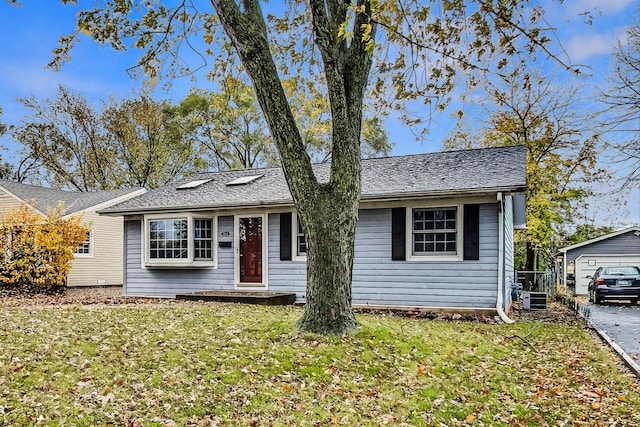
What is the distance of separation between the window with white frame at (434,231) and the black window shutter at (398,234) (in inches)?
7.3

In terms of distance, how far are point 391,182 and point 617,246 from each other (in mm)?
Answer: 17940

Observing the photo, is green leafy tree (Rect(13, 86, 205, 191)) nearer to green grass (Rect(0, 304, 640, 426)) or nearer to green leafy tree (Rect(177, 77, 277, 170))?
green leafy tree (Rect(177, 77, 277, 170))

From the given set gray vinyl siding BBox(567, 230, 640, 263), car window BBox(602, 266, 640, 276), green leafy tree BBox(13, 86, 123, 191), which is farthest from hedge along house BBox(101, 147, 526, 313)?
green leafy tree BBox(13, 86, 123, 191)

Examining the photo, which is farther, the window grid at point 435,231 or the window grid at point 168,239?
the window grid at point 168,239

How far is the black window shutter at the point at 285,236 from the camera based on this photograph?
451 inches

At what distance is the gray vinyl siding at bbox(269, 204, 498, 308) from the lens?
9.59 meters

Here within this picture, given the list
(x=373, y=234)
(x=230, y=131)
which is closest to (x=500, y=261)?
(x=373, y=234)

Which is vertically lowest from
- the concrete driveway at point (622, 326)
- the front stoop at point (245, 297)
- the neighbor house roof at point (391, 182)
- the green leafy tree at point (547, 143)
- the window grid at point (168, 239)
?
the concrete driveway at point (622, 326)

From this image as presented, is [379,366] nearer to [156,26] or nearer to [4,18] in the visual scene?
[156,26]

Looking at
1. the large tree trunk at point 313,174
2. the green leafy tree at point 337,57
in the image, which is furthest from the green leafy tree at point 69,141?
the large tree trunk at point 313,174

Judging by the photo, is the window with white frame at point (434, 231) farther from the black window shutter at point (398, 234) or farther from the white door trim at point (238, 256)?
the white door trim at point (238, 256)

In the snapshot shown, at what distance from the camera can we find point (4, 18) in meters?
17.8

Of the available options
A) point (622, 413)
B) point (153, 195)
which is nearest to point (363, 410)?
point (622, 413)

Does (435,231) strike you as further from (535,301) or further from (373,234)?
(535,301)
